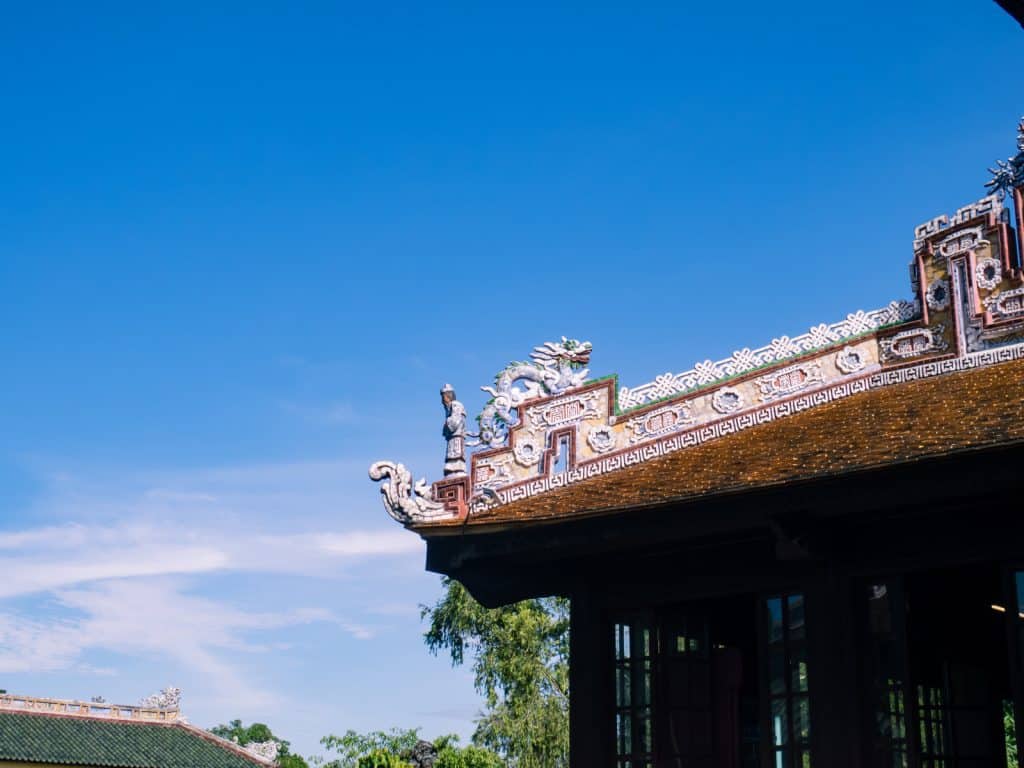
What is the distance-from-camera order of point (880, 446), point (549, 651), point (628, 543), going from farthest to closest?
point (549, 651) → point (628, 543) → point (880, 446)

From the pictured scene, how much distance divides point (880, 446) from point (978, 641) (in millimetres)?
3617

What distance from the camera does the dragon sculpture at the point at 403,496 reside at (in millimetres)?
11148

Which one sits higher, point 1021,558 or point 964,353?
point 964,353

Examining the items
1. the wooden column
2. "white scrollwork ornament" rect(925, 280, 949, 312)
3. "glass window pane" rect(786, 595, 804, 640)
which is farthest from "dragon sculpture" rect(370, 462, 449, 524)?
"white scrollwork ornament" rect(925, 280, 949, 312)

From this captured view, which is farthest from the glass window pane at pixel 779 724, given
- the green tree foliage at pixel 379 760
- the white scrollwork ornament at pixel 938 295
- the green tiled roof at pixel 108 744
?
the green tiled roof at pixel 108 744

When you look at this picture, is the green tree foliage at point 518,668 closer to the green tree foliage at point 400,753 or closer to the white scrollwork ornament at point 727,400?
the green tree foliage at point 400,753

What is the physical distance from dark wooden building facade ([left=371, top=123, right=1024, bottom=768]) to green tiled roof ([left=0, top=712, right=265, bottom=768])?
29.1 meters

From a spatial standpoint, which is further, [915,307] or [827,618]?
[915,307]

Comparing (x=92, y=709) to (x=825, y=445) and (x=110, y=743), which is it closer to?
(x=110, y=743)

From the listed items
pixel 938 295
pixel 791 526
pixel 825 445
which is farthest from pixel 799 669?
pixel 938 295

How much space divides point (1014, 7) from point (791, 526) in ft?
16.5

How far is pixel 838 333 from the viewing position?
35.3 ft

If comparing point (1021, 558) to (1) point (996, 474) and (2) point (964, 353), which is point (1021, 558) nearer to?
(1) point (996, 474)

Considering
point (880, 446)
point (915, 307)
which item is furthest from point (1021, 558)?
point (915, 307)
